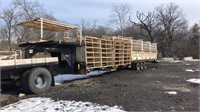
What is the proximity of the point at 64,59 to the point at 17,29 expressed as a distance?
98.3 feet

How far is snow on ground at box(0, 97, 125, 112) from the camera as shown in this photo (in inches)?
303

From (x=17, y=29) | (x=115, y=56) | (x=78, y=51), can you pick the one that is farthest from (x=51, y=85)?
(x=17, y=29)

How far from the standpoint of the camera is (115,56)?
18.4m

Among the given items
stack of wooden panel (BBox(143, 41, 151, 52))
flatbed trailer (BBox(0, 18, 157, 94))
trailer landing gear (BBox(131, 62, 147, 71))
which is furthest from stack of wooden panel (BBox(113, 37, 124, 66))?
stack of wooden panel (BBox(143, 41, 151, 52))

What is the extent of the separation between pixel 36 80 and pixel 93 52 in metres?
4.98

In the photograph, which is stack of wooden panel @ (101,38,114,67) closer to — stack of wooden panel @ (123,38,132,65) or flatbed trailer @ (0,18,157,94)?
flatbed trailer @ (0,18,157,94)

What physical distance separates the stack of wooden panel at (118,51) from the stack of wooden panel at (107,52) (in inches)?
27.2

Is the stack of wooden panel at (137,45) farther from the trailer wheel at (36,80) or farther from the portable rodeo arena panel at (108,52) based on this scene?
the trailer wheel at (36,80)

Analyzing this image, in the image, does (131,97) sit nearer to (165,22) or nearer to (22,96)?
(22,96)

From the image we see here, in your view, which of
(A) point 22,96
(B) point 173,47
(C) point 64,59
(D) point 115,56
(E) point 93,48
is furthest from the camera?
(B) point 173,47

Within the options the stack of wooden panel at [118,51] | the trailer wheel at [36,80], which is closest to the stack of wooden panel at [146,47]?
the stack of wooden panel at [118,51]

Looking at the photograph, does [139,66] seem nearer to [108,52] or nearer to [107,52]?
[108,52]

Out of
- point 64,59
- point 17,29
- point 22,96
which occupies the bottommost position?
point 22,96

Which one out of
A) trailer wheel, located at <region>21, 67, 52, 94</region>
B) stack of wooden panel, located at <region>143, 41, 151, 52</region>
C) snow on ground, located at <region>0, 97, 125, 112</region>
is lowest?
snow on ground, located at <region>0, 97, 125, 112</region>
